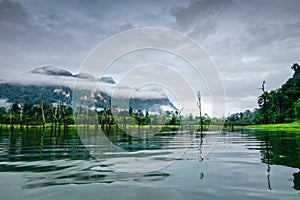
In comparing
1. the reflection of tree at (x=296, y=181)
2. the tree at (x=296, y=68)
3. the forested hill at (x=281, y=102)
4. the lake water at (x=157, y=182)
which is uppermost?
the tree at (x=296, y=68)

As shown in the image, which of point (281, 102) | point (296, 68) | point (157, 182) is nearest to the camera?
point (157, 182)

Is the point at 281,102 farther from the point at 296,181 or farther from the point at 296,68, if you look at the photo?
→ the point at 296,181

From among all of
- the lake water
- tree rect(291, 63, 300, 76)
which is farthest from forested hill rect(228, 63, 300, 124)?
the lake water

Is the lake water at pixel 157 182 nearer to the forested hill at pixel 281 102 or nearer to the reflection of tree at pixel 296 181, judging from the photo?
the reflection of tree at pixel 296 181

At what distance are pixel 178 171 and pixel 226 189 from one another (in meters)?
2.57

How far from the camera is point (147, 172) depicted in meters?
8.66

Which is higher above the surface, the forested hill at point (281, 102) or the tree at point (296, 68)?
the tree at point (296, 68)

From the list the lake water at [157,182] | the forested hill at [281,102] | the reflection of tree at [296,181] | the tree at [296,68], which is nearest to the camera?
the lake water at [157,182]

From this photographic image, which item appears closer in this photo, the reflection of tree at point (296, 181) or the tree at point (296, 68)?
the reflection of tree at point (296, 181)

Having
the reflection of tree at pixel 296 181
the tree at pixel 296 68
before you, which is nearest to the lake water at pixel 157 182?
the reflection of tree at pixel 296 181

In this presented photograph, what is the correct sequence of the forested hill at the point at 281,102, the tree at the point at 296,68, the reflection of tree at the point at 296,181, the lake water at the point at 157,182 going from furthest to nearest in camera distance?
the tree at the point at 296,68, the forested hill at the point at 281,102, the reflection of tree at the point at 296,181, the lake water at the point at 157,182

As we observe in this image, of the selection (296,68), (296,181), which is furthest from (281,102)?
(296,181)

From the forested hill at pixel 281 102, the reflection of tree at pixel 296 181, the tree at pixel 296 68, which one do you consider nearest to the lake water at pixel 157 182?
the reflection of tree at pixel 296 181

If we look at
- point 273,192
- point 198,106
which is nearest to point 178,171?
point 273,192
